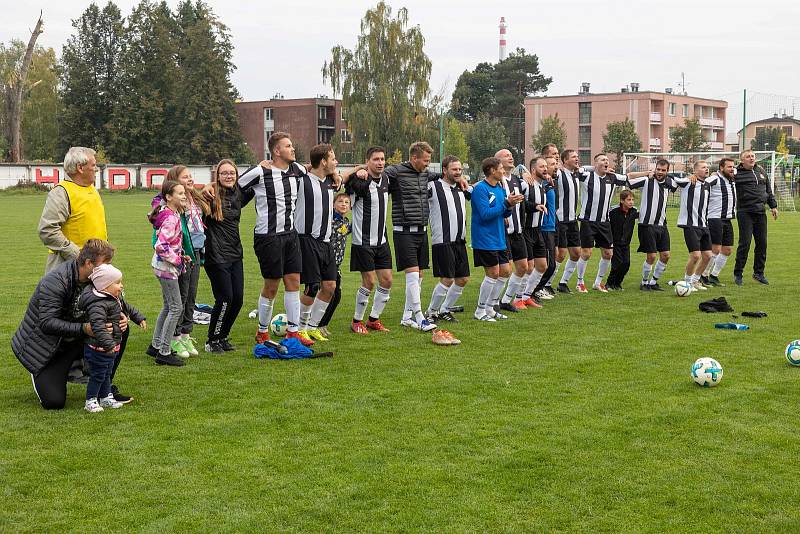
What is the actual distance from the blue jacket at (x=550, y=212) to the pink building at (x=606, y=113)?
6149cm

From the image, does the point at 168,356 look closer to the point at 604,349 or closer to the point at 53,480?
the point at 53,480

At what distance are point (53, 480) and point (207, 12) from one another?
73.4 meters

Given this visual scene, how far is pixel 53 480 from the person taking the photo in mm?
4891

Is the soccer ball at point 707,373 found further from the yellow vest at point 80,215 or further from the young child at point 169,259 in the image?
the yellow vest at point 80,215

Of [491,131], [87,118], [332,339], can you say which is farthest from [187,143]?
[332,339]

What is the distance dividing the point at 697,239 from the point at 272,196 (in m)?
7.37

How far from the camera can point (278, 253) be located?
8.22 m

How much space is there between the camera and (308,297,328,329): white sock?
9188 mm

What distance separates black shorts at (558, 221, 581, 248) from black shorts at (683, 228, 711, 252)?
5.34 ft

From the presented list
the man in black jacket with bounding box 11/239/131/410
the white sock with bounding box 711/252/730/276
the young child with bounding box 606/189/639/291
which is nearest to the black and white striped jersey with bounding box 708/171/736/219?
the white sock with bounding box 711/252/730/276

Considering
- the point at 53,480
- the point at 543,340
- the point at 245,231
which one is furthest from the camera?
the point at 245,231

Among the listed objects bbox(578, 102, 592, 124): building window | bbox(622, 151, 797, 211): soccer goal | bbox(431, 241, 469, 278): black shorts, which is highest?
bbox(578, 102, 592, 124): building window

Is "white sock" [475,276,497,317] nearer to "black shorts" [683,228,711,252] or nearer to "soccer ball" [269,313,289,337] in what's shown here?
"soccer ball" [269,313,289,337]

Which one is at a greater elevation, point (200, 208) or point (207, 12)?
point (207, 12)
